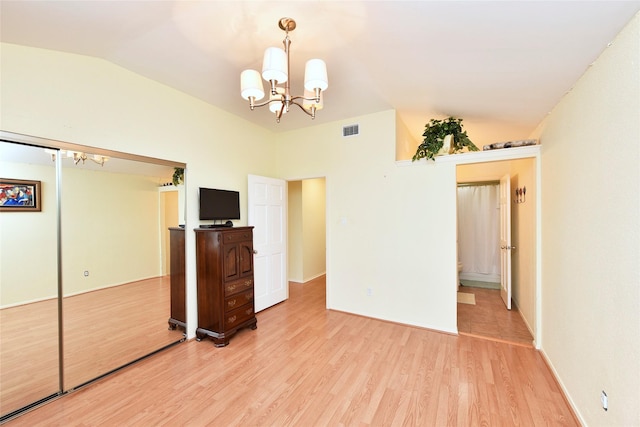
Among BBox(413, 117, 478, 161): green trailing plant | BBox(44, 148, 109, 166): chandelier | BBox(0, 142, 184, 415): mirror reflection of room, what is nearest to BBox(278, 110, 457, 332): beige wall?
BBox(413, 117, 478, 161): green trailing plant

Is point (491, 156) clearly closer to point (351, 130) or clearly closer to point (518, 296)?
point (351, 130)

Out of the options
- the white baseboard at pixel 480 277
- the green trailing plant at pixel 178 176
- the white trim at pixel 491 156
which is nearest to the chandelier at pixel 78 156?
the green trailing plant at pixel 178 176

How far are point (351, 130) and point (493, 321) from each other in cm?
323

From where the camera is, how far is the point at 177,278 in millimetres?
2887

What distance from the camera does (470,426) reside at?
5.57 feet

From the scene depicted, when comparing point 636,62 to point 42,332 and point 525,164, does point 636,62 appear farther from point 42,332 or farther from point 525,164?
point 42,332

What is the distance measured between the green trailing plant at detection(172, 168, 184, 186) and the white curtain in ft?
16.9

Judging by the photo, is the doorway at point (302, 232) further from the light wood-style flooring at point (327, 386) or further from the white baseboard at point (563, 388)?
the white baseboard at point (563, 388)

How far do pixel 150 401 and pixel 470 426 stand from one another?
234 centimetres

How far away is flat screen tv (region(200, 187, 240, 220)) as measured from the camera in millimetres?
3049

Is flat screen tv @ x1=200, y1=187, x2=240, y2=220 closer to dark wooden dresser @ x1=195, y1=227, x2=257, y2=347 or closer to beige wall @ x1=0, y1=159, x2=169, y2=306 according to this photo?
dark wooden dresser @ x1=195, y1=227, x2=257, y2=347

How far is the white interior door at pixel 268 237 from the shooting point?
12.3ft

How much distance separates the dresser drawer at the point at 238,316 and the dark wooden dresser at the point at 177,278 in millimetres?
507

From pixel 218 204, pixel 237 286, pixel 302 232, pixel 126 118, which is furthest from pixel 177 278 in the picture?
pixel 302 232
